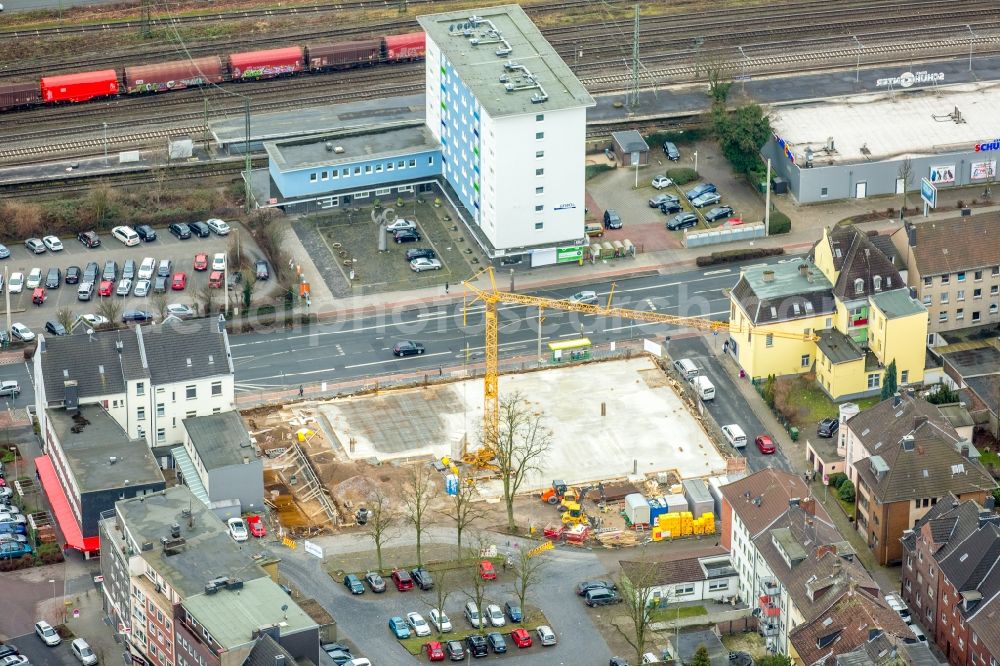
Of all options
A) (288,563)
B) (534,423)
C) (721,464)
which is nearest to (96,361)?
(288,563)

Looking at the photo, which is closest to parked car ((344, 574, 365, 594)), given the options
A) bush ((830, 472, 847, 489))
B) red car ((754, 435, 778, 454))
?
red car ((754, 435, 778, 454))

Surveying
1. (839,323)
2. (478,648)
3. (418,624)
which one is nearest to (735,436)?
(839,323)

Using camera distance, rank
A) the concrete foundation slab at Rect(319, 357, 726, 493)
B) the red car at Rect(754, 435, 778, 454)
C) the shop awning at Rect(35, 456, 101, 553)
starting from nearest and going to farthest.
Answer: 1. the shop awning at Rect(35, 456, 101, 553)
2. the concrete foundation slab at Rect(319, 357, 726, 493)
3. the red car at Rect(754, 435, 778, 454)

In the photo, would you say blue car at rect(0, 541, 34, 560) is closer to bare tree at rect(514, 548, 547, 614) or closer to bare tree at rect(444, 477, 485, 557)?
bare tree at rect(444, 477, 485, 557)

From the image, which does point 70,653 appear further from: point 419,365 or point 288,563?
point 419,365

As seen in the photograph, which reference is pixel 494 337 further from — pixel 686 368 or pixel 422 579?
pixel 422 579

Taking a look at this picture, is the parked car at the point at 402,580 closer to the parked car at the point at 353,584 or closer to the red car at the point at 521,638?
the parked car at the point at 353,584
